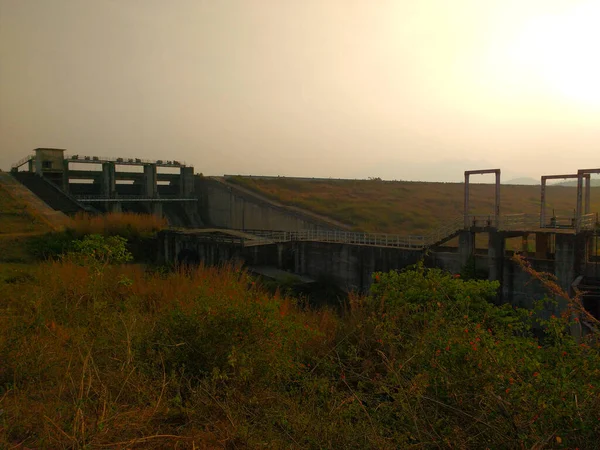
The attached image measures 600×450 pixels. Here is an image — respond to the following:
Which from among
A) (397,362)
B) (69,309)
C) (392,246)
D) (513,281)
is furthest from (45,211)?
(397,362)

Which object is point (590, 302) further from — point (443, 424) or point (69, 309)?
point (69, 309)

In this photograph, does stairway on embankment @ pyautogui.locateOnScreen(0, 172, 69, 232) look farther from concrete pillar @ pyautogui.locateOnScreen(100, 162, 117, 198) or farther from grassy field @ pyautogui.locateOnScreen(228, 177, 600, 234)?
grassy field @ pyautogui.locateOnScreen(228, 177, 600, 234)

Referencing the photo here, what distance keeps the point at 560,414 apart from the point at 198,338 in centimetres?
480

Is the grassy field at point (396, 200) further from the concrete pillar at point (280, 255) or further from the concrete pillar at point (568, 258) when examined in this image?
the concrete pillar at point (568, 258)

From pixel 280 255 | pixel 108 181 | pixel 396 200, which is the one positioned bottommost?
pixel 280 255

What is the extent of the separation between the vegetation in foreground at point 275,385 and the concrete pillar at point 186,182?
51.6 meters

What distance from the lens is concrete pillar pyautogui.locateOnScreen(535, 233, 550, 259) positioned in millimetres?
22562

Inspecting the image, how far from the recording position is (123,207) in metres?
53.7

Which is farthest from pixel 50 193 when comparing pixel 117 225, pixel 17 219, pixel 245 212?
pixel 245 212

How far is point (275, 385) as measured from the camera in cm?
647

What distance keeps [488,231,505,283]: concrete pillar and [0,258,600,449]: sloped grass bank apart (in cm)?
1631

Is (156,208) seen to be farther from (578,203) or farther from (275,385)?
(275,385)

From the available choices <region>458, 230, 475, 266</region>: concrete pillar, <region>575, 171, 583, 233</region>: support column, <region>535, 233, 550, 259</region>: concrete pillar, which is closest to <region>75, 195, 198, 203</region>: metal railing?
<region>458, 230, 475, 266</region>: concrete pillar

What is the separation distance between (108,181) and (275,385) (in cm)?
5213
